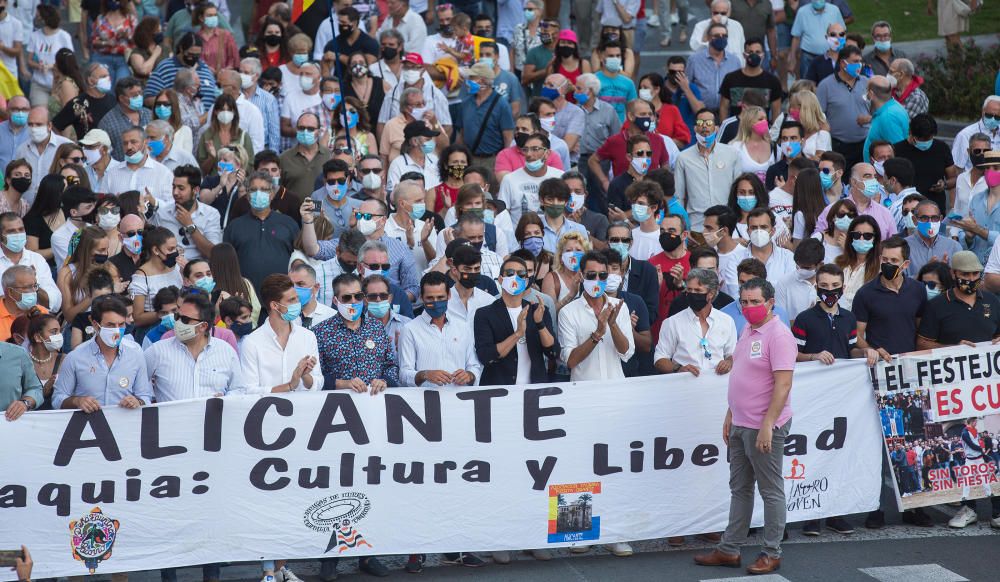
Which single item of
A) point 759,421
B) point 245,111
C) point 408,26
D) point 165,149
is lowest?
point 759,421

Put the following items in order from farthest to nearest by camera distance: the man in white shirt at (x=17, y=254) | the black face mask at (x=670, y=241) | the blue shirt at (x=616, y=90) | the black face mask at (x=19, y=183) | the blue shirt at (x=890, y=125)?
1. the blue shirt at (x=616, y=90)
2. the blue shirt at (x=890, y=125)
3. the black face mask at (x=19, y=183)
4. the black face mask at (x=670, y=241)
5. the man in white shirt at (x=17, y=254)

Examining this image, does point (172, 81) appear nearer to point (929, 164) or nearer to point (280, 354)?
point (280, 354)

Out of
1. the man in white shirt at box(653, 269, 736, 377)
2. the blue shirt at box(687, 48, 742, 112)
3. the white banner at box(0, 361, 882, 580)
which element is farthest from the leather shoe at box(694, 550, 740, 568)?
the blue shirt at box(687, 48, 742, 112)

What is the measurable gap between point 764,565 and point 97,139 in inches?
305

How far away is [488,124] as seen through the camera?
50.9ft

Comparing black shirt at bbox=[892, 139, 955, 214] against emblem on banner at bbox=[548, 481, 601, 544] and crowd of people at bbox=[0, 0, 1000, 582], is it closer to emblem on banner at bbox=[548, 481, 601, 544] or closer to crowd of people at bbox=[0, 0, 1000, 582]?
crowd of people at bbox=[0, 0, 1000, 582]

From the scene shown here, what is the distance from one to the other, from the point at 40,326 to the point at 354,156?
216 inches

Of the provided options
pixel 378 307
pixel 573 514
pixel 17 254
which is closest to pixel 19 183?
pixel 17 254

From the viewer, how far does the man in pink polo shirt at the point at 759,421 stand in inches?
374

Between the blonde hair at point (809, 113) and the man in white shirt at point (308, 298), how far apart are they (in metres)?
6.19

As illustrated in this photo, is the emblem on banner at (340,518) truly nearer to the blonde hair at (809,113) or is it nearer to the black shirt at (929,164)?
the blonde hair at (809,113)

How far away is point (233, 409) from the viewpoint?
9586 millimetres

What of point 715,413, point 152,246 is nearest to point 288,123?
point 152,246

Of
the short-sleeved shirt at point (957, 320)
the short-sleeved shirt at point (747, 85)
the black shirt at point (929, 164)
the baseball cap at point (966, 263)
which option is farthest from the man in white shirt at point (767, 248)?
the short-sleeved shirt at point (747, 85)
